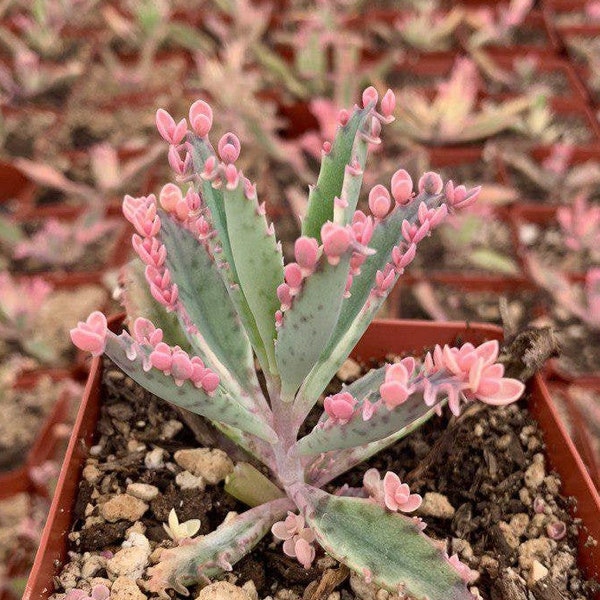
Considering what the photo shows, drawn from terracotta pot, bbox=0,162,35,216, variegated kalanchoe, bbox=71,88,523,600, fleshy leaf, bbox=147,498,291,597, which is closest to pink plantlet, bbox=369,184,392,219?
variegated kalanchoe, bbox=71,88,523,600

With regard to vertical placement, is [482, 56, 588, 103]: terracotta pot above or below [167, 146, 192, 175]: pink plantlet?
below

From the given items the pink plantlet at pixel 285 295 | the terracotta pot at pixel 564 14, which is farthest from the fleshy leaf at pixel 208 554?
the terracotta pot at pixel 564 14

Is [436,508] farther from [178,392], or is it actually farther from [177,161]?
[177,161]

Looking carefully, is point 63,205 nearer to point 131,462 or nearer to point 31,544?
point 31,544

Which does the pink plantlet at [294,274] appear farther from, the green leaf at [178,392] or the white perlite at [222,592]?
the white perlite at [222,592]

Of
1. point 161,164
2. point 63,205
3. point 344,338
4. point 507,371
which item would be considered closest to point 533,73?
point 161,164

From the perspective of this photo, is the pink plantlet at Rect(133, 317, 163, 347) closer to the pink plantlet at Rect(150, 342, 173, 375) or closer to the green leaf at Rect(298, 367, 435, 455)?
the pink plantlet at Rect(150, 342, 173, 375)
